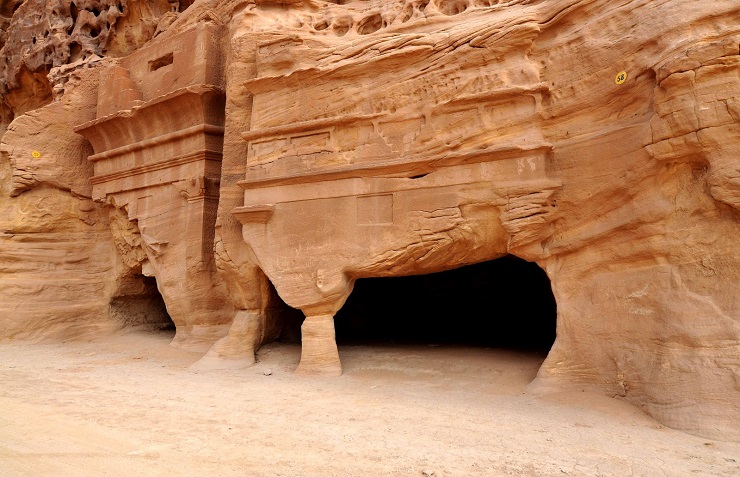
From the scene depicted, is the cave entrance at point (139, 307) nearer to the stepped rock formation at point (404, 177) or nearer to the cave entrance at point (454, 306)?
the stepped rock formation at point (404, 177)

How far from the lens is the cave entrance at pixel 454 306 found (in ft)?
27.4

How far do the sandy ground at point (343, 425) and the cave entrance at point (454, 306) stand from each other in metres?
1.96

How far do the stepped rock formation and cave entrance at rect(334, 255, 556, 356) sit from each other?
0.55 m

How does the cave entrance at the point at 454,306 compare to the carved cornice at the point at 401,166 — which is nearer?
the carved cornice at the point at 401,166

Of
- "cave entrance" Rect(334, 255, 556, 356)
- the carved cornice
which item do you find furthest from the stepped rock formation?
"cave entrance" Rect(334, 255, 556, 356)

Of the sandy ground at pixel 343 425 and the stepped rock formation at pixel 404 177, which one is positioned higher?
the stepped rock formation at pixel 404 177

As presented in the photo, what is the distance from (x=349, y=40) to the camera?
21.7 feet

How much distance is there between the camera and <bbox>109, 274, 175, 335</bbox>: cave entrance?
9891 mm

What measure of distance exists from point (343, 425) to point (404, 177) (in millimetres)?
2791

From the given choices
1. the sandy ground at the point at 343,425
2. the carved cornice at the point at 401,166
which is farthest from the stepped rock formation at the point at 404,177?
the sandy ground at the point at 343,425

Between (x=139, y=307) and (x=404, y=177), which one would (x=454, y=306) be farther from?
(x=139, y=307)

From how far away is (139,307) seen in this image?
1028 centimetres

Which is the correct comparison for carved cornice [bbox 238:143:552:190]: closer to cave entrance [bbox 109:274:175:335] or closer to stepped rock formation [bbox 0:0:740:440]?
stepped rock formation [bbox 0:0:740:440]

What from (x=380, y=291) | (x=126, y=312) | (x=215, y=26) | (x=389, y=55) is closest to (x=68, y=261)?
(x=126, y=312)
